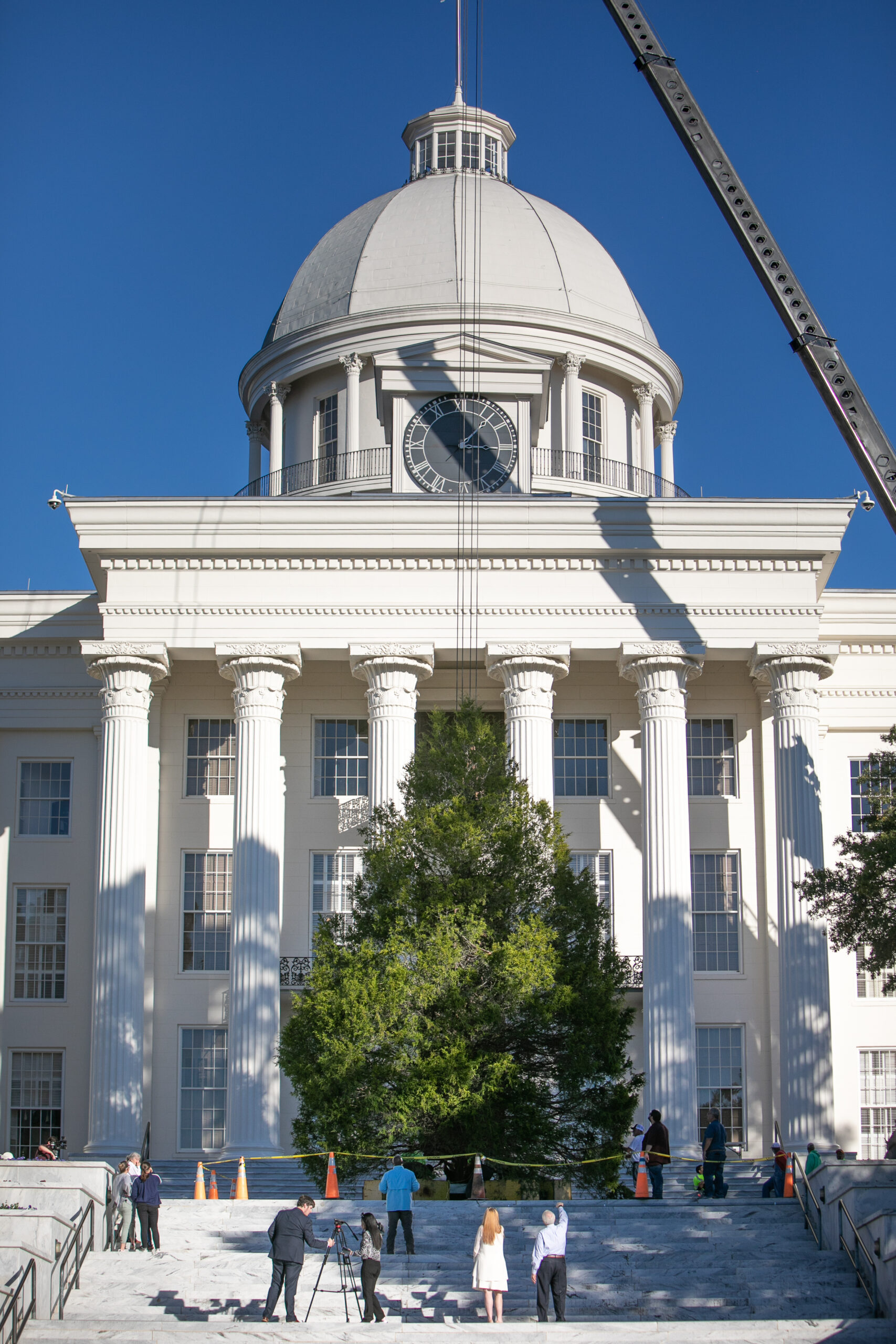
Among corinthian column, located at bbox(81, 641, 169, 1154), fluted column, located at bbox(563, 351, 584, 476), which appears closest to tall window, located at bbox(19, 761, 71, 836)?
corinthian column, located at bbox(81, 641, 169, 1154)

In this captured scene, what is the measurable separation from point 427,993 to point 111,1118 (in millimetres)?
11243

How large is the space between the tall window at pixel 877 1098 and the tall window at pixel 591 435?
668 inches

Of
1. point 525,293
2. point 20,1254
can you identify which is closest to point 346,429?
point 525,293

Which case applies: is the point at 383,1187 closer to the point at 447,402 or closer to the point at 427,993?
the point at 427,993

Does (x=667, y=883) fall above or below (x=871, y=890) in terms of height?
A: above

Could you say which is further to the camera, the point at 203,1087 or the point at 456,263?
the point at 456,263

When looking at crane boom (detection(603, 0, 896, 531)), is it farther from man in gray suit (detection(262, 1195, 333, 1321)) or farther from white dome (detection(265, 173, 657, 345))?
man in gray suit (detection(262, 1195, 333, 1321))

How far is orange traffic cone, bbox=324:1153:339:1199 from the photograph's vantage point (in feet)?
89.5

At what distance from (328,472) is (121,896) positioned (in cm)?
1612

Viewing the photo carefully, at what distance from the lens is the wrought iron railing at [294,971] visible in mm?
38312

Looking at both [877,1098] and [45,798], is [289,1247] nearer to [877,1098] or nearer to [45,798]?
[877,1098]

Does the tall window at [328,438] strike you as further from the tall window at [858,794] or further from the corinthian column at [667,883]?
the tall window at [858,794]

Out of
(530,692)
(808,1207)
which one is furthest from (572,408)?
(808,1207)

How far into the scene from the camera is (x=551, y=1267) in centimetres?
1964
